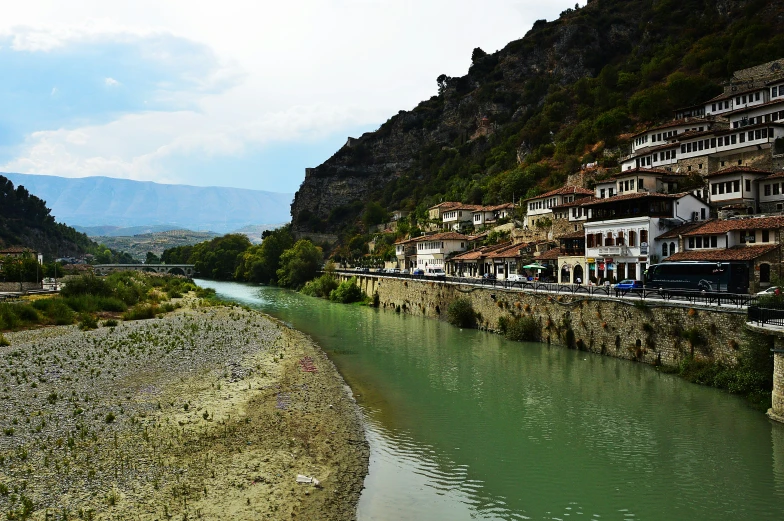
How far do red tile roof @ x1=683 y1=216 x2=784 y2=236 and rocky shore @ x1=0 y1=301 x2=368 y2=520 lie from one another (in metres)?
28.8

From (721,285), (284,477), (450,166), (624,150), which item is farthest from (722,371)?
(450,166)

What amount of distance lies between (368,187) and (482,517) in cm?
17022

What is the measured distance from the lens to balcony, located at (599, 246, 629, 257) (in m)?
47.0

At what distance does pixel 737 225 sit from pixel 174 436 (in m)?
37.9

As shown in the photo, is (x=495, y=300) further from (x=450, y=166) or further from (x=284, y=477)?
(x=450, y=166)

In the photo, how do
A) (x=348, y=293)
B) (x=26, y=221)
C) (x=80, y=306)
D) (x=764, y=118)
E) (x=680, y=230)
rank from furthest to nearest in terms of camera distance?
(x=26, y=221)
(x=348, y=293)
(x=764, y=118)
(x=80, y=306)
(x=680, y=230)

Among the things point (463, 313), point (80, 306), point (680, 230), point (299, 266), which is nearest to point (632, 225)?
point (680, 230)

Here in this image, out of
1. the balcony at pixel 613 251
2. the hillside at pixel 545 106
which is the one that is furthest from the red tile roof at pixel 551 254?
the hillside at pixel 545 106

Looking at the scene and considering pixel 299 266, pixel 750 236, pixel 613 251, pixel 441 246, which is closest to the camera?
pixel 750 236

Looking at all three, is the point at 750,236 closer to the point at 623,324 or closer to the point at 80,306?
the point at 623,324

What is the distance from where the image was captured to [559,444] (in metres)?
20.5

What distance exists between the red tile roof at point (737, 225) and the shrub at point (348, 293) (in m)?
51.2

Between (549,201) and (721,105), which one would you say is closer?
(549,201)

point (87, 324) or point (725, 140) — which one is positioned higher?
point (725, 140)
